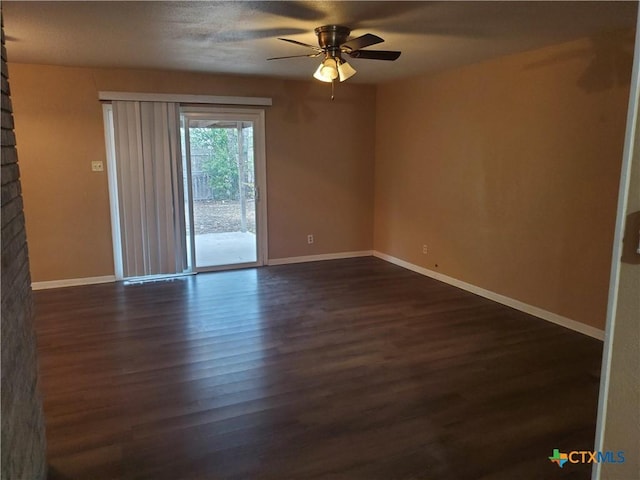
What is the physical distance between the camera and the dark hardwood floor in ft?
7.20

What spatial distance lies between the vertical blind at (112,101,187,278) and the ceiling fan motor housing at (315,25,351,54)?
2.47 m

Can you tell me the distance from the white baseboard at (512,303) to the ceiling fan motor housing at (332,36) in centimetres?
282

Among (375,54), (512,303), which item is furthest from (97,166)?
(512,303)

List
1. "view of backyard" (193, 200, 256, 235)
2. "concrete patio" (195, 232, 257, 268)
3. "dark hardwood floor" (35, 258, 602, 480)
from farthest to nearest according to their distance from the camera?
"concrete patio" (195, 232, 257, 268)
"view of backyard" (193, 200, 256, 235)
"dark hardwood floor" (35, 258, 602, 480)

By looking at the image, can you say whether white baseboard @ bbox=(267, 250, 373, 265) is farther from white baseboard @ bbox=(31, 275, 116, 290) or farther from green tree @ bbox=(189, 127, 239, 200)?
white baseboard @ bbox=(31, 275, 116, 290)

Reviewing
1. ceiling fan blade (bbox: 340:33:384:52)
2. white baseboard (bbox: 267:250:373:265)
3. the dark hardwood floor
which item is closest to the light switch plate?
the dark hardwood floor

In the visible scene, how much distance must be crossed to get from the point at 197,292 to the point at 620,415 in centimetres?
429

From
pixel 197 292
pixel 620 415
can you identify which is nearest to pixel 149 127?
pixel 197 292

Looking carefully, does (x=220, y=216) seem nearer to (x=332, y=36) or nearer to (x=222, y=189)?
(x=222, y=189)

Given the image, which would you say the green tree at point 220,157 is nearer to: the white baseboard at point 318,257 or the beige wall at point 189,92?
the beige wall at point 189,92

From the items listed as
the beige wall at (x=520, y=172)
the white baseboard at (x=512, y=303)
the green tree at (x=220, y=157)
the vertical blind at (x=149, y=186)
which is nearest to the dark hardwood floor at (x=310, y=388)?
the white baseboard at (x=512, y=303)

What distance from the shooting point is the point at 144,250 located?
5434mm

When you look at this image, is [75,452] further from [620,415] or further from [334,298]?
[334,298]

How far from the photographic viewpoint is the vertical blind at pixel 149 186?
5168 millimetres
